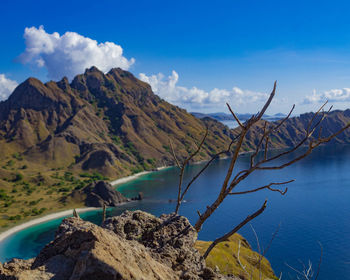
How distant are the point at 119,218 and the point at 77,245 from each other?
1.83m

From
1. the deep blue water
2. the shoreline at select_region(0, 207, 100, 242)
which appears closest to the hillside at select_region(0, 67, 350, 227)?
the shoreline at select_region(0, 207, 100, 242)

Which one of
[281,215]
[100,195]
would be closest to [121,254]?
[281,215]

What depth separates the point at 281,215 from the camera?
81.6 metres

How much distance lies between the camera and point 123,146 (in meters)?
194

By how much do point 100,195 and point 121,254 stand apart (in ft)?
330

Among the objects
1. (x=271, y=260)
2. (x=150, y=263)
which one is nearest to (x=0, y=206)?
(x=271, y=260)

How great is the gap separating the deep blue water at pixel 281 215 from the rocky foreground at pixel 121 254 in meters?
41.2

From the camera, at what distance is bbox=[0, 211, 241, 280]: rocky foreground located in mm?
3438

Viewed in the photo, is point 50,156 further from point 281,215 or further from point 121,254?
point 121,254

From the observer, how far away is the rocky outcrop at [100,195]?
97906mm

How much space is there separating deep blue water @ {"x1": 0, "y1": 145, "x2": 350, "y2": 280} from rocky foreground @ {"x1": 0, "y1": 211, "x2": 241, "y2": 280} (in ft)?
135

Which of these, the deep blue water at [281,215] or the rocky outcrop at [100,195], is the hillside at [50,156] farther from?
the deep blue water at [281,215]

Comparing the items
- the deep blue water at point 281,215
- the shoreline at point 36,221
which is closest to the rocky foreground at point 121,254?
the deep blue water at point 281,215

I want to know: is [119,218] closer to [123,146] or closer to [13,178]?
[13,178]
